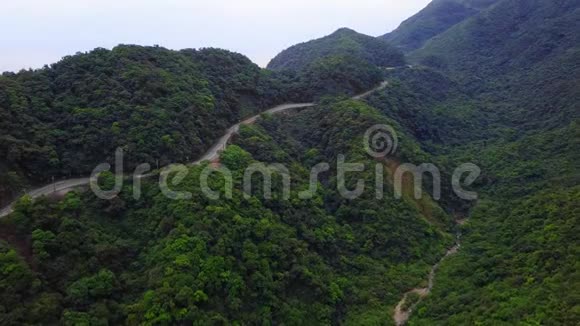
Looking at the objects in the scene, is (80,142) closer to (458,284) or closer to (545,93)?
(458,284)

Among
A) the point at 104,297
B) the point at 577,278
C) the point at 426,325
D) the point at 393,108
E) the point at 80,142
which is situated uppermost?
the point at 80,142

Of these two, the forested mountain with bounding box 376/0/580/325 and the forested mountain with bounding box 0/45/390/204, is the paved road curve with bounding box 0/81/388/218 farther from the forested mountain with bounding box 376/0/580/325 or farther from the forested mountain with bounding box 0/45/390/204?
the forested mountain with bounding box 376/0/580/325

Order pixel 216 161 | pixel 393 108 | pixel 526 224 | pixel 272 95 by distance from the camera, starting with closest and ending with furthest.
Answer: pixel 526 224 < pixel 216 161 < pixel 272 95 < pixel 393 108

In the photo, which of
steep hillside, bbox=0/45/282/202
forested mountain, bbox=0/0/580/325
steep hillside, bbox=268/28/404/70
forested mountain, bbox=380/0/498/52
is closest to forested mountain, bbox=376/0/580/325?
forested mountain, bbox=0/0/580/325

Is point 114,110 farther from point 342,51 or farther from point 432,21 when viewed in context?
point 432,21

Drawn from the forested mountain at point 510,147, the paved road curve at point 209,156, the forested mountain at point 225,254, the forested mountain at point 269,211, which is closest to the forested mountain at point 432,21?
the forested mountain at point 510,147

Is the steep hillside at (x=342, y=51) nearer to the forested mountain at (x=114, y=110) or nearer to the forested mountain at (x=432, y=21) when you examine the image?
the forested mountain at (x=432, y=21)

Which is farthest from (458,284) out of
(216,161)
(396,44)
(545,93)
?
(396,44)
